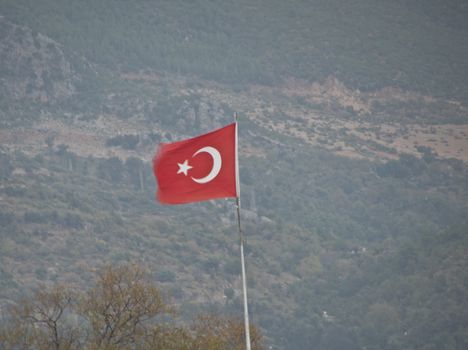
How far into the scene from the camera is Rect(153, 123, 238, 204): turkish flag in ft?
106

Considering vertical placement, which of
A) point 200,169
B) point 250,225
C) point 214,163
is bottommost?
point 200,169

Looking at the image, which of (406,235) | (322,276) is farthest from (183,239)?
(406,235)

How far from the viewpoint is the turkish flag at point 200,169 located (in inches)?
1270

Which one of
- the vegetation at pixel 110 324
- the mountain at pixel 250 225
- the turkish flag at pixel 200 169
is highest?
the mountain at pixel 250 225

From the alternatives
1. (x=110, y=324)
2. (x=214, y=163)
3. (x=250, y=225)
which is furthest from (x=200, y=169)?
(x=250, y=225)

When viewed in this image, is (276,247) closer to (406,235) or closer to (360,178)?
(406,235)

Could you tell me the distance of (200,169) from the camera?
1271 inches

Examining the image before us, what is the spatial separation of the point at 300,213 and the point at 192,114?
27530 millimetres

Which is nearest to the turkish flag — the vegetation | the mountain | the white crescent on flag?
the white crescent on flag

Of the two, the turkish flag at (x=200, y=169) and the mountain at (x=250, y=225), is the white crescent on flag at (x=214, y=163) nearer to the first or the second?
the turkish flag at (x=200, y=169)

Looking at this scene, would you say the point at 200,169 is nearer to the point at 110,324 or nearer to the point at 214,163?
the point at 214,163

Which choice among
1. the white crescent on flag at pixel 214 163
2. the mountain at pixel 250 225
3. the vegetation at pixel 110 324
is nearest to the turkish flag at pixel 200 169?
the white crescent on flag at pixel 214 163

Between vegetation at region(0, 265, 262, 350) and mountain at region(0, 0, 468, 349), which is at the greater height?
mountain at region(0, 0, 468, 349)

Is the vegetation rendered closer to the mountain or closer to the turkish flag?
the turkish flag
